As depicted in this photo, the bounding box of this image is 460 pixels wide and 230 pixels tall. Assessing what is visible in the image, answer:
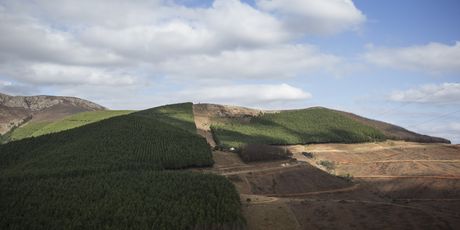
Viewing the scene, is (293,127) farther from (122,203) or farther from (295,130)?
(122,203)

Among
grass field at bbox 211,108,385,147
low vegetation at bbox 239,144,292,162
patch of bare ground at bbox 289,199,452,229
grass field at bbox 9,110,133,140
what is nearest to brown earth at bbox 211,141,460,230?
patch of bare ground at bbox 289,199,452,229

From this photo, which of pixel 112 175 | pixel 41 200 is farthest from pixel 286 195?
pixel 41 200

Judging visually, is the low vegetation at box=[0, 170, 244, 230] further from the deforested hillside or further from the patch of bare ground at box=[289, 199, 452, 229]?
the deforested hillside

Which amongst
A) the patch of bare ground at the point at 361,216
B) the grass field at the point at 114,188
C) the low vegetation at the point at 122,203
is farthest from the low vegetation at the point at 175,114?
the patch of bare ground at the point at 361,216

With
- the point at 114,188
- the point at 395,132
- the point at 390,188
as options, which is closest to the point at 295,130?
the point at 395,132

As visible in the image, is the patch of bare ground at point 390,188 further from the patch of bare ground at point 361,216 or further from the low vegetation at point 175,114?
the low vegetation at point 175,114

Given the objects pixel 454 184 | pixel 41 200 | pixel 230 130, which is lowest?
pixel 41 200

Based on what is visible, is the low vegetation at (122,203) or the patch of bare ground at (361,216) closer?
the patch of bare ground at (361,216)

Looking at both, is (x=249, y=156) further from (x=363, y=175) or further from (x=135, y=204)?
(x=135, y=204)
